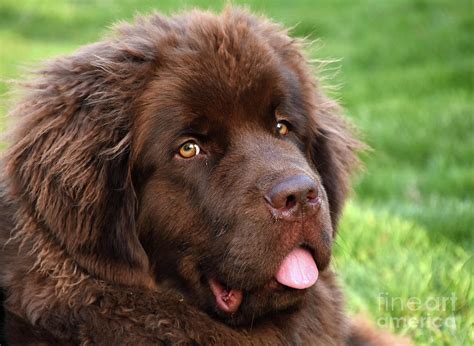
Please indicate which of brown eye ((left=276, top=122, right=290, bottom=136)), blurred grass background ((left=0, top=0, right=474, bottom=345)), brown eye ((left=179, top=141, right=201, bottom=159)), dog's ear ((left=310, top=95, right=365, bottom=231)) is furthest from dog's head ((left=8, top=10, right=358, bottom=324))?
blurred grass background ((left=0, top=0, right=474, bottom=345))

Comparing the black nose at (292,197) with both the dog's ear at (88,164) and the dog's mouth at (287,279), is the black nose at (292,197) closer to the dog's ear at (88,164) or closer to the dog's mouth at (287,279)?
the dog's mouth at (287,279)

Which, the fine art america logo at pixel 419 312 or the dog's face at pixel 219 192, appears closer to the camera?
the dog's face at pixel 219 192

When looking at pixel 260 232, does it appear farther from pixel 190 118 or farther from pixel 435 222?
pixel 435 222

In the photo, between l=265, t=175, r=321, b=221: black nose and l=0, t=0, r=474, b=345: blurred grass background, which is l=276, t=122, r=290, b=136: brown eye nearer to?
l=265, t=175, r=321, b=221: black nose

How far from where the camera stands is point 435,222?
7.27 m

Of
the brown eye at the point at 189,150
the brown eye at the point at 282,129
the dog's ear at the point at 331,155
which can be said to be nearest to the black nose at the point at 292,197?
the brown eye at the point at 189,150

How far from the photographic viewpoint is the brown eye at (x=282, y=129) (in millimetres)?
4176

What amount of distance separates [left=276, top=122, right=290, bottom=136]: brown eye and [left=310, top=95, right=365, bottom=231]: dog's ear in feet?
0.70

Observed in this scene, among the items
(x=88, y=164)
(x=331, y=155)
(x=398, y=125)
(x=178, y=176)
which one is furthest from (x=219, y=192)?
(x=398, y=125)

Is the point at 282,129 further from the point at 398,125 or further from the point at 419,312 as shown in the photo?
the point at 398,125

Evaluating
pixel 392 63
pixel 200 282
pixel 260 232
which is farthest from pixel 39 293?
pixel 392 63

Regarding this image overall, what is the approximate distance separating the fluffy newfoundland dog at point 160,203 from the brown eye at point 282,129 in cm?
6

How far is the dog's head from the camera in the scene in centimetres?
376

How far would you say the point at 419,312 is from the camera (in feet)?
18.0
